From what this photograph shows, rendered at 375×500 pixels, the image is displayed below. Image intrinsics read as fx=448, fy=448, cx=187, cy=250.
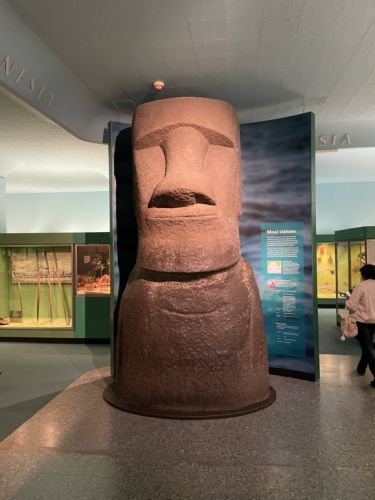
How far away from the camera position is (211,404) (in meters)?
3.50

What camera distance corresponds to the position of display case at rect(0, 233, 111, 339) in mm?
7062

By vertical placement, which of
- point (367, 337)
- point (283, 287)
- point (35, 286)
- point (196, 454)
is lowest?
point (196, 454)

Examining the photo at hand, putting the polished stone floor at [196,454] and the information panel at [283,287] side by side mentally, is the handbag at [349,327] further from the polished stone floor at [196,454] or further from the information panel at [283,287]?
the polished stone floor at [196,454]

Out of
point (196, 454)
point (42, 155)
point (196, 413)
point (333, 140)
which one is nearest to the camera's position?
point (196, 454)

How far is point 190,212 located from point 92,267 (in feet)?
13.7

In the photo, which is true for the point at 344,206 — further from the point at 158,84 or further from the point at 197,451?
the point at 197,451

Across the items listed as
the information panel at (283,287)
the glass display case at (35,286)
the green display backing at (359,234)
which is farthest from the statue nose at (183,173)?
the glass display case at (35,286)

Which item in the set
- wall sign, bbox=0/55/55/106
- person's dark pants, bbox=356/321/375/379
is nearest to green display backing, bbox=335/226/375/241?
person's dark pants, bbox=356/321/375/379

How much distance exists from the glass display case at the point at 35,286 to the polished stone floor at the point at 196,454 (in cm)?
371

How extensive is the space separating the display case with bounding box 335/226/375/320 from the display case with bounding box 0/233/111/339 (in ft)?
12.4

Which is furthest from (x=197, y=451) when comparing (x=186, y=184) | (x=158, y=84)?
(x=158, y=84)

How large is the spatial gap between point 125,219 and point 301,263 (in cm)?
183

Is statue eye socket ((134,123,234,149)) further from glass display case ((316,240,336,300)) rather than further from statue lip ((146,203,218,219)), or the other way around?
glass display case ((316,240,336,300))

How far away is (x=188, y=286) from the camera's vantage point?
355cm
